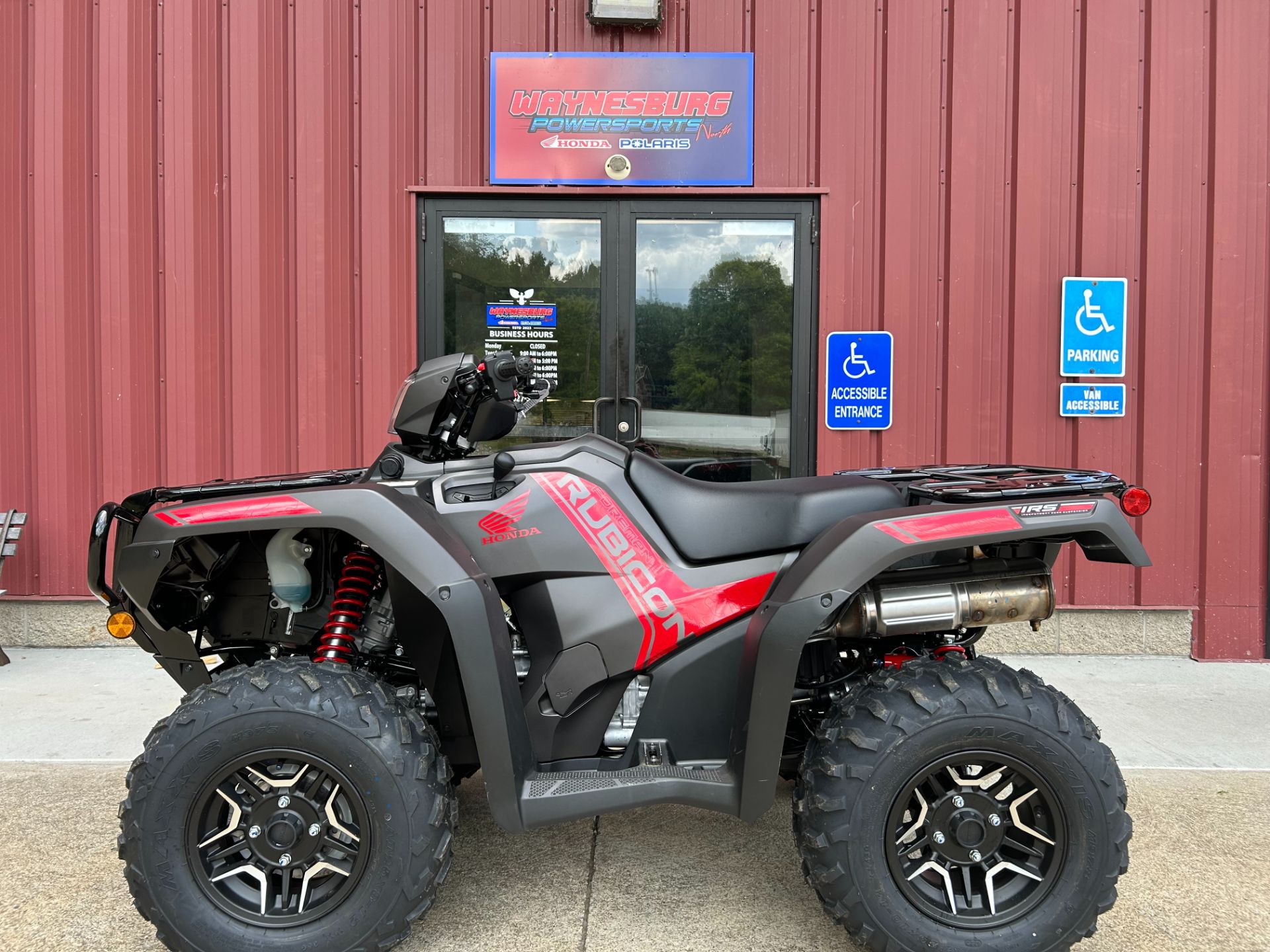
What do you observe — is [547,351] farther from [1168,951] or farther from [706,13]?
[1168,951]

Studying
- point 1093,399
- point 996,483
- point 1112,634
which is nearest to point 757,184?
point 1093,399

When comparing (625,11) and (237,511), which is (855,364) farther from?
(237,511)

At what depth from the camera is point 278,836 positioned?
2102mm

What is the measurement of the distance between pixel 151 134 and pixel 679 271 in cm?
335

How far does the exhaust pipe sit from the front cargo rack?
24 cm

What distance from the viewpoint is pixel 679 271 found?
5.36 meters

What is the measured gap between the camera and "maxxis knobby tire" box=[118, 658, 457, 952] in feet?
6.81

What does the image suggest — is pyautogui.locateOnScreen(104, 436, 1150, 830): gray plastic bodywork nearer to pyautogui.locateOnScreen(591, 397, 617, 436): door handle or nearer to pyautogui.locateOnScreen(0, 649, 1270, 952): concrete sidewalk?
pyautogui.locateOnScreen(0, 649, 1270, 952): concrete sidewalk

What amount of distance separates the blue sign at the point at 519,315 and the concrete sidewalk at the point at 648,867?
291 cm

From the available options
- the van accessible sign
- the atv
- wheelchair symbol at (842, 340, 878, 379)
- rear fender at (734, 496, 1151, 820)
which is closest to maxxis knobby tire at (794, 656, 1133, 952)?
the atv

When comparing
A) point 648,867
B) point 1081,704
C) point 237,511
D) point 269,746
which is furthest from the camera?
point 1081,704

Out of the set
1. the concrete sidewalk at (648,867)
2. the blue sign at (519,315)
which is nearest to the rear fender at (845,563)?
the concrete sidewalk at (648,867)

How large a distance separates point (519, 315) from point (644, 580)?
338 centimetres

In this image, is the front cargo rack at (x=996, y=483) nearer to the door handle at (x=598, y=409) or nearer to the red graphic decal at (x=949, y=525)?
the red graphic decal at (x=949, y=525)
